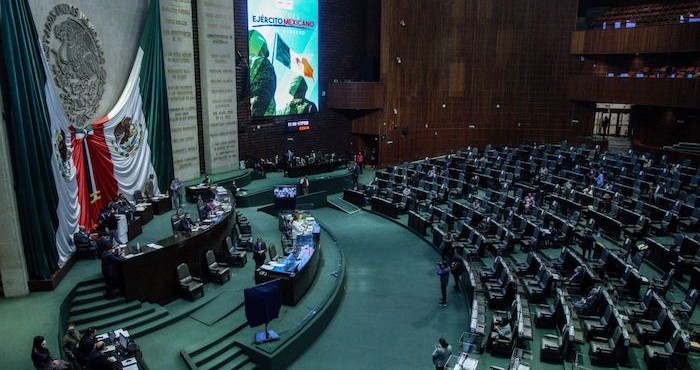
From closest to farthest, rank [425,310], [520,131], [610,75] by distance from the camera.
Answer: [425,310] < [610,75] < [520,131]

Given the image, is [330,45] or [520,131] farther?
[520,131]

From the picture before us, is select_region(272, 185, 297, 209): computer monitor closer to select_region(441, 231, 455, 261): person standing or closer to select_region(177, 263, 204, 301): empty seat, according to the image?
select_region(441, 231, 455, 261): person standing

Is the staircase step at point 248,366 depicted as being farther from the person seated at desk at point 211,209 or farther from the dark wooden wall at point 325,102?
the dark wooden wall at point 325,102

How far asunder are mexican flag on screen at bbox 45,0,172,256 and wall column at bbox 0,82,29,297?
1.13 m

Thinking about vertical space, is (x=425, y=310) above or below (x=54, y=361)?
below

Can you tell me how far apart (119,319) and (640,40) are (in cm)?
2912

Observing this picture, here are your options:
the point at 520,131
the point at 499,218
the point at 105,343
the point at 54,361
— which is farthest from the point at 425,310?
the point at 520,131

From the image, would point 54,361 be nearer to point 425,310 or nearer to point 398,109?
point 425,310

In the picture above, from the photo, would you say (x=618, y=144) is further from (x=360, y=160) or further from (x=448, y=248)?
(x=448, y=248)

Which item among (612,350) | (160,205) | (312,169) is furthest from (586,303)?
(312,169)

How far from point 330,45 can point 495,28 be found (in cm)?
1052

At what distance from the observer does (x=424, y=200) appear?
23.5m

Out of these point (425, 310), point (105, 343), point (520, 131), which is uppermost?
point (520, 131)

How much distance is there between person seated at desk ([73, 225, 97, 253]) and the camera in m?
13.9
